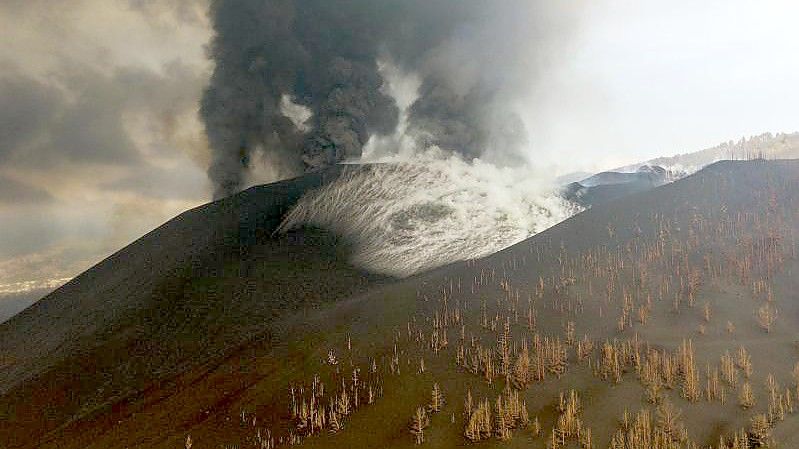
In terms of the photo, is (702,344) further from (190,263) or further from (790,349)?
(190,263)

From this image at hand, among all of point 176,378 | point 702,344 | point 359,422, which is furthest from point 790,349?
point 176,378

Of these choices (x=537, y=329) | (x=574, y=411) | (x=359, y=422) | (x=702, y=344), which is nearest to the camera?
(x=574, y=411)

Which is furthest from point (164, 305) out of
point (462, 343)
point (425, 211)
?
point (425, 211)

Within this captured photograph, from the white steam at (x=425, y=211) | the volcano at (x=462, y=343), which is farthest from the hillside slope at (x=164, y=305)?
the white steam at (x=425, y=211)

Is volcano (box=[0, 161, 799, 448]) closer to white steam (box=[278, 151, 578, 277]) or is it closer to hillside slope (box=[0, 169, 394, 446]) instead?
hillside slope (box=[0, 169, 394, 446])

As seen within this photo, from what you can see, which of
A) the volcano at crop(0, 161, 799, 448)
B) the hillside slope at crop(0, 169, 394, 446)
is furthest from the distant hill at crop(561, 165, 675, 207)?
the hillside slope at crop(0, 169, 394, 446)
